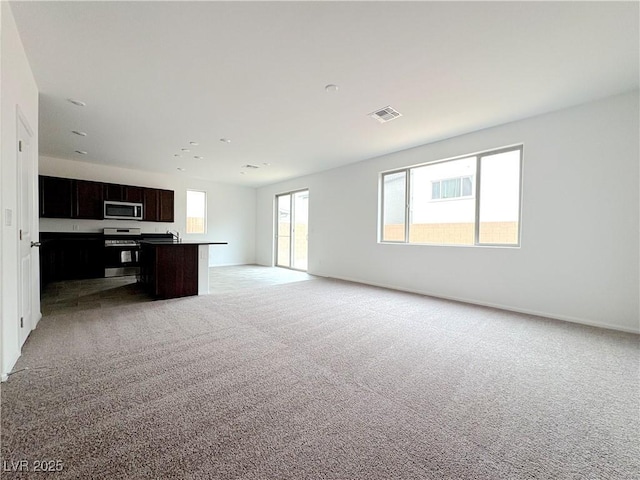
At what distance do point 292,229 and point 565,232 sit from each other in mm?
6306

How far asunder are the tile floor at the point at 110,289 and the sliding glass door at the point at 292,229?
1049 mm

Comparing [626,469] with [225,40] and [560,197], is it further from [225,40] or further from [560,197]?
[225,40]

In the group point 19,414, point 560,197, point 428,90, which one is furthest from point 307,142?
point 19,414

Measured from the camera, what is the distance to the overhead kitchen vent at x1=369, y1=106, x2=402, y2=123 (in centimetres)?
357

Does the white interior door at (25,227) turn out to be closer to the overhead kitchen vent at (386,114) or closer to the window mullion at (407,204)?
the overhead kitchen vent at (386,114)

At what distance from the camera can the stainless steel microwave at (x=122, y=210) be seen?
6.40m

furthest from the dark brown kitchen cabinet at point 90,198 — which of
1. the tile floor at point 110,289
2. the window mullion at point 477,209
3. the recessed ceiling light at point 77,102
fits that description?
the window mullion at point 477,209

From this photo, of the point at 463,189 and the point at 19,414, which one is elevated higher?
the point at 463,189

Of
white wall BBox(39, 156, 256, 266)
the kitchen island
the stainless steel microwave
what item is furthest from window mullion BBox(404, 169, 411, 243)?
the stainless steel microwave

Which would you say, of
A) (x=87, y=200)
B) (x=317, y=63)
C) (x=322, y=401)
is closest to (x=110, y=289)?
(x=87, y=200)

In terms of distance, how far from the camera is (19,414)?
1.59 meters

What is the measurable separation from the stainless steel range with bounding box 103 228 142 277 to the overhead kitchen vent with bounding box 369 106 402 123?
5.91 m

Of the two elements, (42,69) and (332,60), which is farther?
(42,69)

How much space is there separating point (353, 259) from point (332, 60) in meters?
4.33
